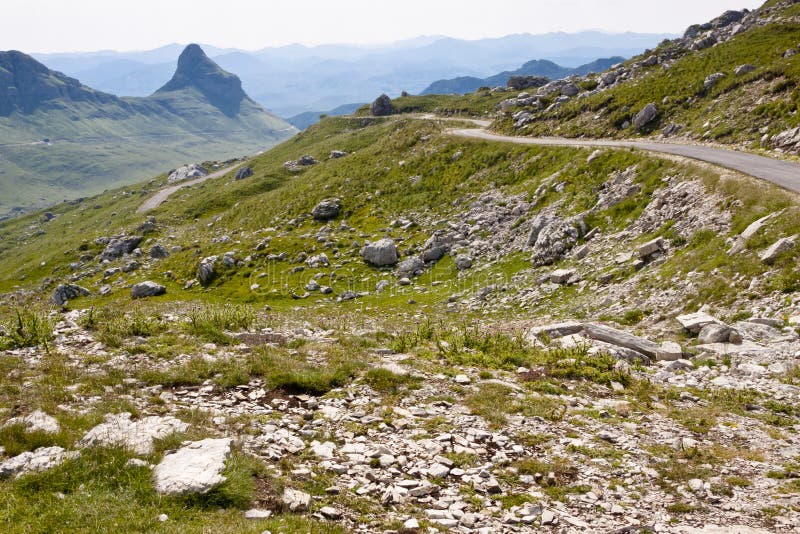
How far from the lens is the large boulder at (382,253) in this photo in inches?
1720

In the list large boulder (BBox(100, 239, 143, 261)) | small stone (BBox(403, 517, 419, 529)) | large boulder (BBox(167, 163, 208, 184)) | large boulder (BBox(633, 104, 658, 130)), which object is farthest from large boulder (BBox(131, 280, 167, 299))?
large boulder (BBox(167, 163, 208, 184))

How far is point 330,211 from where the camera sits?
59.2 metres

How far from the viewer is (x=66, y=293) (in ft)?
199

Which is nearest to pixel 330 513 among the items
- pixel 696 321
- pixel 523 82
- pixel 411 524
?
pixel 411 524

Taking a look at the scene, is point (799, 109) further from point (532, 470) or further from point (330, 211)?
point (330, 211)

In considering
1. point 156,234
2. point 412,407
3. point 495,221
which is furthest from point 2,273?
point 412,407

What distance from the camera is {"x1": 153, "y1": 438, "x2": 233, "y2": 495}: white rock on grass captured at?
853 centimetres

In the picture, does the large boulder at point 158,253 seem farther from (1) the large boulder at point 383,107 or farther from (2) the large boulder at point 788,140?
(1) the large boulder at point 383,107

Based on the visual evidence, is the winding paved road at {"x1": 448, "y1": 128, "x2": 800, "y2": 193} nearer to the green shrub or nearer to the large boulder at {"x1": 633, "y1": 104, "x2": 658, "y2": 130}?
the large boulder at {"x1": 633, "y1": 104, "x2": 658, "y2": 130}

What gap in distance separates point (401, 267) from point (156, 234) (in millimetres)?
71719

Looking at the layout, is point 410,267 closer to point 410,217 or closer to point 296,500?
point 410,217

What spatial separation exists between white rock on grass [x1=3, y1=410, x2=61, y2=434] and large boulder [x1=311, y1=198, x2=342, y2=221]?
1934 inches

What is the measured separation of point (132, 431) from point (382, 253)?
34.2 metres

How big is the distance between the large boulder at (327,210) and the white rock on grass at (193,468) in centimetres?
5048
